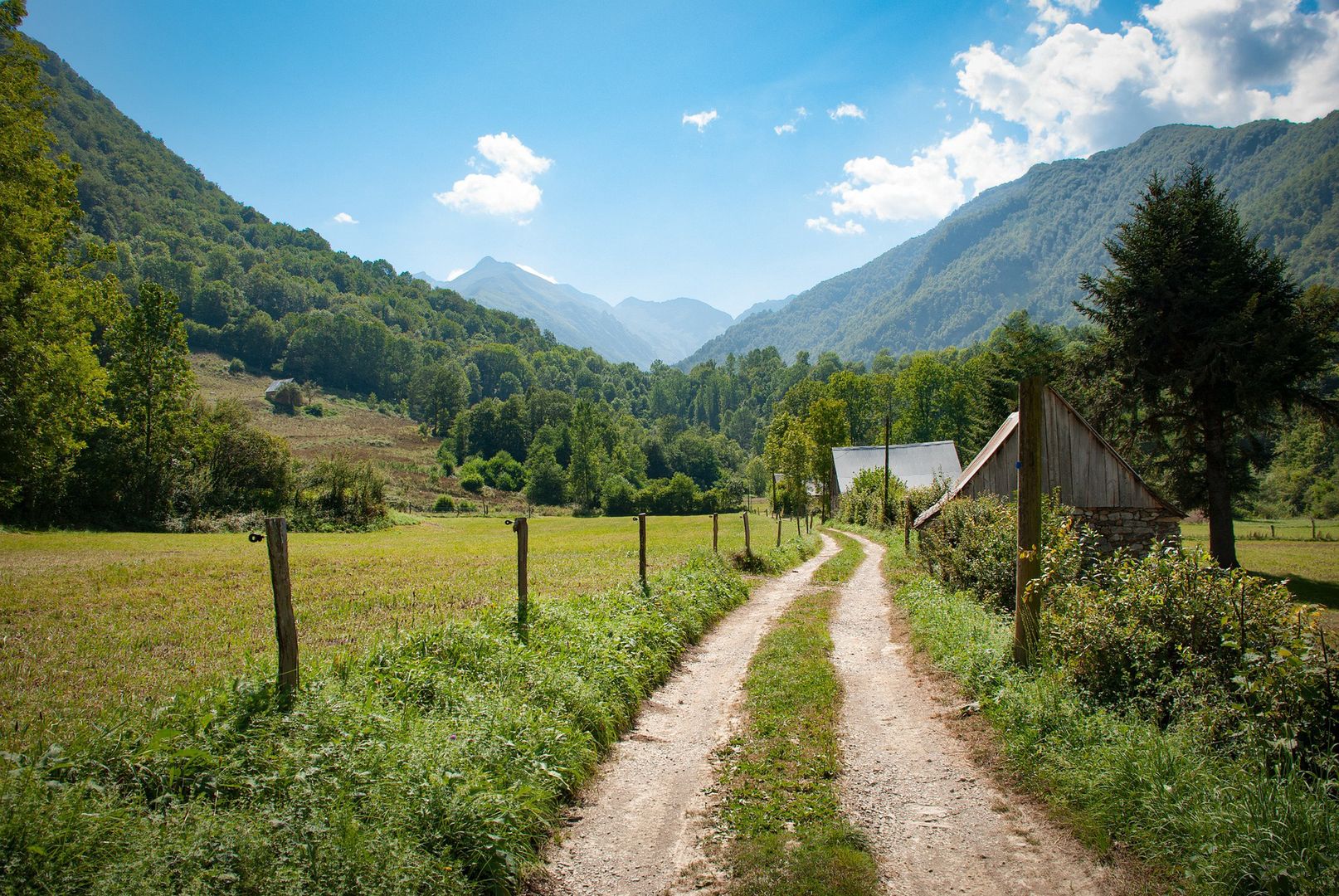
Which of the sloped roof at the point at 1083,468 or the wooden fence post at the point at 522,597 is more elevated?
the sloped roof at the point at 1083,468

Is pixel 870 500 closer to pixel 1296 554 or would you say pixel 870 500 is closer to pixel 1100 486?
pixel 1296 554

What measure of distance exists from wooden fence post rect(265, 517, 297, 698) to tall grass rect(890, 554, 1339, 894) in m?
6.78

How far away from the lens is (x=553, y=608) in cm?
984

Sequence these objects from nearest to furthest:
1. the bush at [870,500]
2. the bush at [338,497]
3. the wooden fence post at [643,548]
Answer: the wooden fence post at [643,548] → the bush at [338,497] → the bush at [870,500]

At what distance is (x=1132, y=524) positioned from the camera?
18.0m

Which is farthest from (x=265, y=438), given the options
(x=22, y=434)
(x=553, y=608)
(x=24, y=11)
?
(x=553, y=608)

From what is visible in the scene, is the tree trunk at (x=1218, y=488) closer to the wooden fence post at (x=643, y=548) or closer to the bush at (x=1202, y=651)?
the bush at (x=1202, y=651)

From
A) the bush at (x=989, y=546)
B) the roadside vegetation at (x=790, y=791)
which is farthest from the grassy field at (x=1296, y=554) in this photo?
the roadside vegetation at (x=790, y=791)

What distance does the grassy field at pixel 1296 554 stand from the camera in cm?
2133

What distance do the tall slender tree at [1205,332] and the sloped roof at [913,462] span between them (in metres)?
19.7

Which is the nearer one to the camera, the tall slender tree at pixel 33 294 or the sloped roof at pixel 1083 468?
the tall slender tree at pixel 33 294

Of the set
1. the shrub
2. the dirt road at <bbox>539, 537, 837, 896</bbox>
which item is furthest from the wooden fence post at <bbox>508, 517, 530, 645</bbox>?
the shrub

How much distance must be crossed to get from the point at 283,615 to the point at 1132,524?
2150 centimetres

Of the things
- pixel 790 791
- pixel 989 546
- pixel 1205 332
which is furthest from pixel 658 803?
pixel 1205 332
